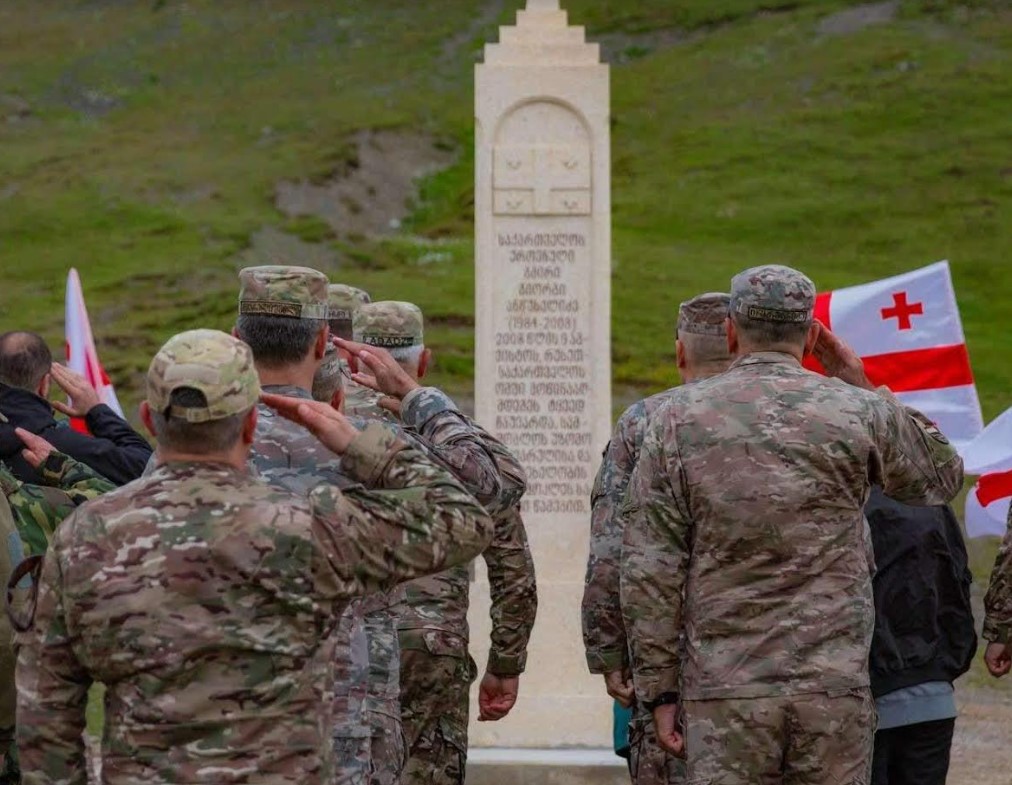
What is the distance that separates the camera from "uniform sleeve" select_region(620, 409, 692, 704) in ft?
15.6

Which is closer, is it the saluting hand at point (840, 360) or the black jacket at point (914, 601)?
the saluting hand at point (840, 360)

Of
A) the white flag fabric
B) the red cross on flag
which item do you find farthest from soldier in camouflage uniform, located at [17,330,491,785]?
the red cross on flag

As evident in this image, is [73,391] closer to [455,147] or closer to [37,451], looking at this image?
[37,451]

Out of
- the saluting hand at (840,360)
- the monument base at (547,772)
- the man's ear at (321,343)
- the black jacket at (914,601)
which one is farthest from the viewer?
the monument base at (547,772)

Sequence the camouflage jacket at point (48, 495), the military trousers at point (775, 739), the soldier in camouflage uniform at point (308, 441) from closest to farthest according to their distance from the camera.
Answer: the soldier in camouflage uniform at point (308, 441)
the military trousers at point (775, 739)
the camouflage jacket at point (48, 495)

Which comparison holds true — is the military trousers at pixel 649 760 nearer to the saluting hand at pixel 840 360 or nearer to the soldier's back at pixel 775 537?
the soldier's back at pixel 775 537

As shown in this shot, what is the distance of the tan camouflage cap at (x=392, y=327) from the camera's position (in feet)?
18.5

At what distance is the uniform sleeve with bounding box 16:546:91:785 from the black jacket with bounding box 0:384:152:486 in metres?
2.62

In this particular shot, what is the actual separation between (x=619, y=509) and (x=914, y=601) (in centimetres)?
112

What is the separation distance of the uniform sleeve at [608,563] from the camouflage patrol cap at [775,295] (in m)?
0.87

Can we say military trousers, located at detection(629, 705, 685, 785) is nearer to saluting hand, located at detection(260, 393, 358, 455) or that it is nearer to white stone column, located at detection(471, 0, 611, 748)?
saluting hand, located at detection(260, 393, 358, 455)

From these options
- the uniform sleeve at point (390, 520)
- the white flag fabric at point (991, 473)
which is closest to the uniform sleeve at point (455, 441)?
the uniform sleeve at point (390, 520)

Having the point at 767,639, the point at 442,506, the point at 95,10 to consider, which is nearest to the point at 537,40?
the point at 767,639

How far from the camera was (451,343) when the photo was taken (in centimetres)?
2466
